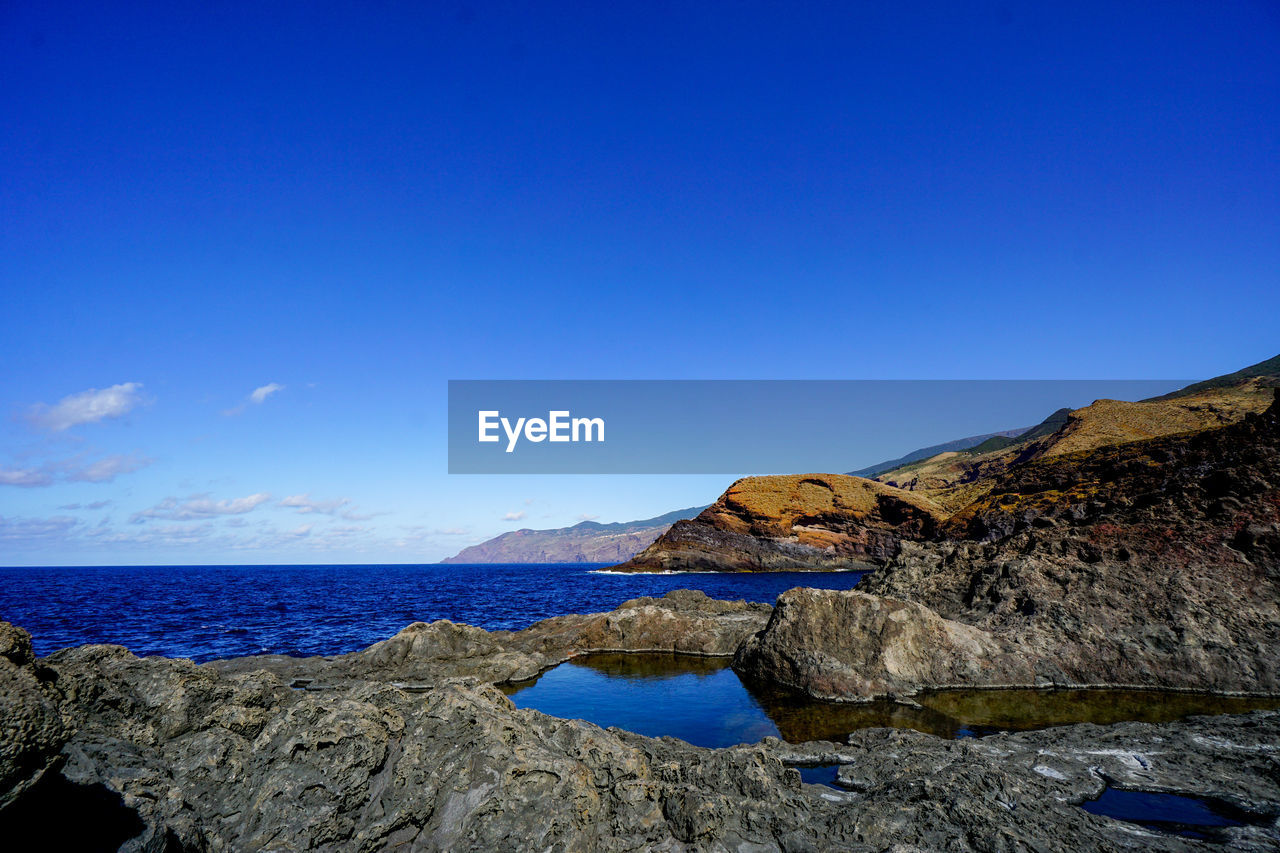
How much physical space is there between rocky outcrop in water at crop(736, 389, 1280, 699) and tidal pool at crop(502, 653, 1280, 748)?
28.5 inches

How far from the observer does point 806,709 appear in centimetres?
1548

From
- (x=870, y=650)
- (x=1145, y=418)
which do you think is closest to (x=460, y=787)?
(x=870, y=650)

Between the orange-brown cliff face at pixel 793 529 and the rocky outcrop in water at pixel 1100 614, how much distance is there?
282ft

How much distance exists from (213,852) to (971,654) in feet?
60.3

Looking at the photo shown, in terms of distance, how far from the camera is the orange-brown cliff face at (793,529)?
10600 cm

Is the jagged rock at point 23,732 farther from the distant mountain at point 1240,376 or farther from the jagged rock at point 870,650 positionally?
the distant mountain at point 1240,376

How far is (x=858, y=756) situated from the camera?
10.5 m

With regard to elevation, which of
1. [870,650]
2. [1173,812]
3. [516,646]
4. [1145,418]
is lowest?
[516,646]

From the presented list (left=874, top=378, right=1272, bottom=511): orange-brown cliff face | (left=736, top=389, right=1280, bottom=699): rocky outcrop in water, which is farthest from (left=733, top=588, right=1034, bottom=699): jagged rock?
(left=874, top=378, right=1272, bottom=511): orange-brown cliff face

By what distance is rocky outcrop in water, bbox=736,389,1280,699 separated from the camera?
16.2 meters

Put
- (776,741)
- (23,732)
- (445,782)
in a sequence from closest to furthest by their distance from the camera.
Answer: (23,732), (445,782), (776,741)

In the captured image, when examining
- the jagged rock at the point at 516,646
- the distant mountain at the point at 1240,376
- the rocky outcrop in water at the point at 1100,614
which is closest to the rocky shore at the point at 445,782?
the rocky outcrop in water at the point at 1100,614

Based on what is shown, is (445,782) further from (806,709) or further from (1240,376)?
(1240,376)

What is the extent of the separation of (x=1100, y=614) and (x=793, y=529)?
314ft
